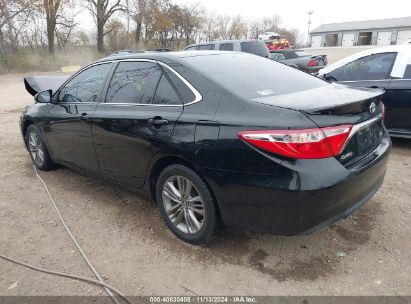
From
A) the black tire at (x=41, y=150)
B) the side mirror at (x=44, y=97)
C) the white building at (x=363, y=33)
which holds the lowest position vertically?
the black tire at (x=41, y=150)

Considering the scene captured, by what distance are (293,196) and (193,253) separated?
110cm

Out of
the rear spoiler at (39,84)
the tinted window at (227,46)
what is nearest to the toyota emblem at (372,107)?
the rear spoiler at (39,84)

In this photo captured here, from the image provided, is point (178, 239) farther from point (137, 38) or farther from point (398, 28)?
point (398, 28)

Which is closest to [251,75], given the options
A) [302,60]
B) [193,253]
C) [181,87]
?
[181,87]

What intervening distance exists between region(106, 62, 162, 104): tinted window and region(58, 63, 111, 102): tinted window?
236mm

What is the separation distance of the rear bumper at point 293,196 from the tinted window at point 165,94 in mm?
763

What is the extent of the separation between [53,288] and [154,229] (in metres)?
1.05

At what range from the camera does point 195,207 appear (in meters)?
3.10

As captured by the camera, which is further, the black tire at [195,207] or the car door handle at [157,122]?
the car door handle at [157,122]

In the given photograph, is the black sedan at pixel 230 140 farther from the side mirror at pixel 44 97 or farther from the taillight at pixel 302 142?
the side mirror at pixel 44 97

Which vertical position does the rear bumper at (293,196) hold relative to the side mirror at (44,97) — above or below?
below

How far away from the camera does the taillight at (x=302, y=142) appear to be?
2.41 m

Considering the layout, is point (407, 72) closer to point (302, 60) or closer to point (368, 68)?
point (368, 68)

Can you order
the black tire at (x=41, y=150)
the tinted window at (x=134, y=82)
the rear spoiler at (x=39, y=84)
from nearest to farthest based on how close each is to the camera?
the tinted window at (x=134, y=82), the black tire at (x=41, y=150), the rear spoiler at (x=39, y=84)
